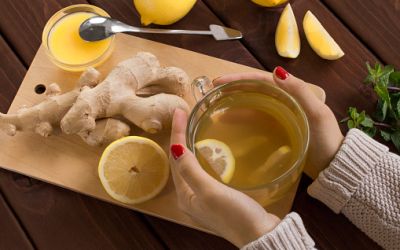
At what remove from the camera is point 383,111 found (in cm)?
95

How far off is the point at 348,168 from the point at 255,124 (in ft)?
0.59

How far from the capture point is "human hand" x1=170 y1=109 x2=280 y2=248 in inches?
30.0

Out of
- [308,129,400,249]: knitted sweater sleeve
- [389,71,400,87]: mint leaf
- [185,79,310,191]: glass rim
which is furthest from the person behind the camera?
[389,71,400,87]: mint leaf

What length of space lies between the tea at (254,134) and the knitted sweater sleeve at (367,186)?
10cm

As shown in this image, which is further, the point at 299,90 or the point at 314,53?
the point at 314,53

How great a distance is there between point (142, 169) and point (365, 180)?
370 millimetres

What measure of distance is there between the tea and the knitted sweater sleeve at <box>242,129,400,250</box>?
10 centimetres

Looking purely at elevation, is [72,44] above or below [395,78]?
above

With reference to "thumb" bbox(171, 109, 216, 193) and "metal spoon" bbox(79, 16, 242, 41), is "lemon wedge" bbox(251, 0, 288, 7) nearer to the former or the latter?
"metal spoon" bbox(79, 16, 242, 41)

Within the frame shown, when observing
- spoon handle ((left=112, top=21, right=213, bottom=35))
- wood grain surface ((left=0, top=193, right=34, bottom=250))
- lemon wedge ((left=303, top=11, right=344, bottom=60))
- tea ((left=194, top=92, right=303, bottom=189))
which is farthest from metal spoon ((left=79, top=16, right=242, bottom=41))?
wood grain surface ((left=0, top=193, right=34, bottom=250))

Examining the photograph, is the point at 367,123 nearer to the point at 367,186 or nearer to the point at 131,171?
the point at 367,186

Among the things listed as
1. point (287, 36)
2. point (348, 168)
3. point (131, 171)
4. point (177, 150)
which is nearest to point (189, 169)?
point (177, 150)

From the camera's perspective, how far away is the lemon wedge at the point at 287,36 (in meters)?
1.00

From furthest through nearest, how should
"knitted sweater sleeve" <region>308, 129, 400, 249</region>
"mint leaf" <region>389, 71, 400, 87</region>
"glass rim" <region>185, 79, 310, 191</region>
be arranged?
"mint leaf" <region>389, 71, 400, 87</region>
"knitted sweater sleeve" <region>308, 129, 400, 249</region>
"glass rim" <region>185, 79, 310, 191</region>
